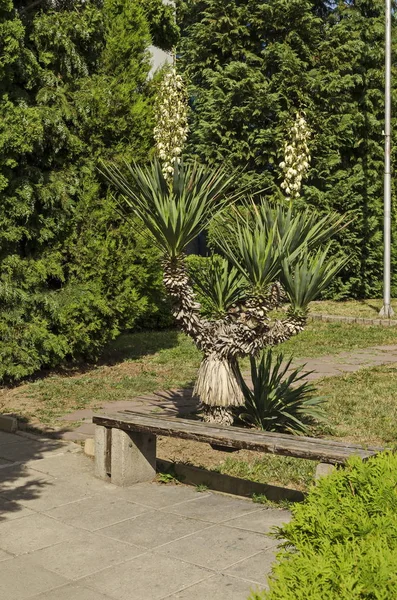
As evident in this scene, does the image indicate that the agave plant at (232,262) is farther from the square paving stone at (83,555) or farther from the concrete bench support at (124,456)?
the square paving stone at (83,555)

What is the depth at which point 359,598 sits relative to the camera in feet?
8.36

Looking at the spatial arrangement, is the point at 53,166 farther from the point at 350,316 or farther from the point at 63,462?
the point at 350,316

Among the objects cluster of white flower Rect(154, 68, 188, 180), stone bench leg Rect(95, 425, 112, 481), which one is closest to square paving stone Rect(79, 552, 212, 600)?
stone bench leg Rect(95, 425, 112, 481)

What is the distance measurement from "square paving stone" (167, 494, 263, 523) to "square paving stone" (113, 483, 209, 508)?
103 mm

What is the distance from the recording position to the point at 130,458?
649 cm

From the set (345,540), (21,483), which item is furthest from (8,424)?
(345,540)

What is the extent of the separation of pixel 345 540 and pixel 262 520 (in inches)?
106

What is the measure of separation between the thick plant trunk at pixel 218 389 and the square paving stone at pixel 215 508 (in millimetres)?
1376

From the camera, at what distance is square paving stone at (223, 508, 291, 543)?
5391 millimetres

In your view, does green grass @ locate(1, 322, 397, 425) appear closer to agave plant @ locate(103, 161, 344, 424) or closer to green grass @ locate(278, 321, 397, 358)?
green grass @ locate(278, 321, 397, 358)

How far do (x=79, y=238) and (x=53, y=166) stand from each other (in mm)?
1192

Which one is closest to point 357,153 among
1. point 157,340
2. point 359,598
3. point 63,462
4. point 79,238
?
point 157,340

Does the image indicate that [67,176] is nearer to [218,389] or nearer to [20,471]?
[218,389]

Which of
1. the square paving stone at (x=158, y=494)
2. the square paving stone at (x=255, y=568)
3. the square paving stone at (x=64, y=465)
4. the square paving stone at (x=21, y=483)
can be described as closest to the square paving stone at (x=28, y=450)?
the square paving stone at (x=64, y=465)
